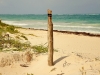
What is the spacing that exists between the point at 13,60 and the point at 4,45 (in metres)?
1.98

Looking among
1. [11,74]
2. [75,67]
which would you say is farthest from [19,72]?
[75,67]

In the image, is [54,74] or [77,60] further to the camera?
[77,60]

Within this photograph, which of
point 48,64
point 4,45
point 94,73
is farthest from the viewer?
point 4,45

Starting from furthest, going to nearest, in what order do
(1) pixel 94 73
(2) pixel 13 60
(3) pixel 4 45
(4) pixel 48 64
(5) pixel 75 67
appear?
1. (3) pixel 4 45
2. (2) pixel 13 60
3. (4) pixel 48 64
4. (5) pixel 75 67
5. (1) pixel 94 73

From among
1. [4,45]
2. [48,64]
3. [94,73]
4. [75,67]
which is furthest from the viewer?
[4,45]

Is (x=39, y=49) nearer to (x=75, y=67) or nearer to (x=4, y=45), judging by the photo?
(x=4, y=45)

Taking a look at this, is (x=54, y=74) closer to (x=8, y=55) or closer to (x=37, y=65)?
(x=37, y=65)

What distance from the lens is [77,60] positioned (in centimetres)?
937

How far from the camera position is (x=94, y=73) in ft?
25.2

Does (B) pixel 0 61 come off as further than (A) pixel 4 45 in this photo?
No

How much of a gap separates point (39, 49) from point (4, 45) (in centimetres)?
203

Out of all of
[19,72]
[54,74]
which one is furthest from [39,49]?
[54,74]

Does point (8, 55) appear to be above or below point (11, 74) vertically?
above

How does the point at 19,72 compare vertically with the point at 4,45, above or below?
below
